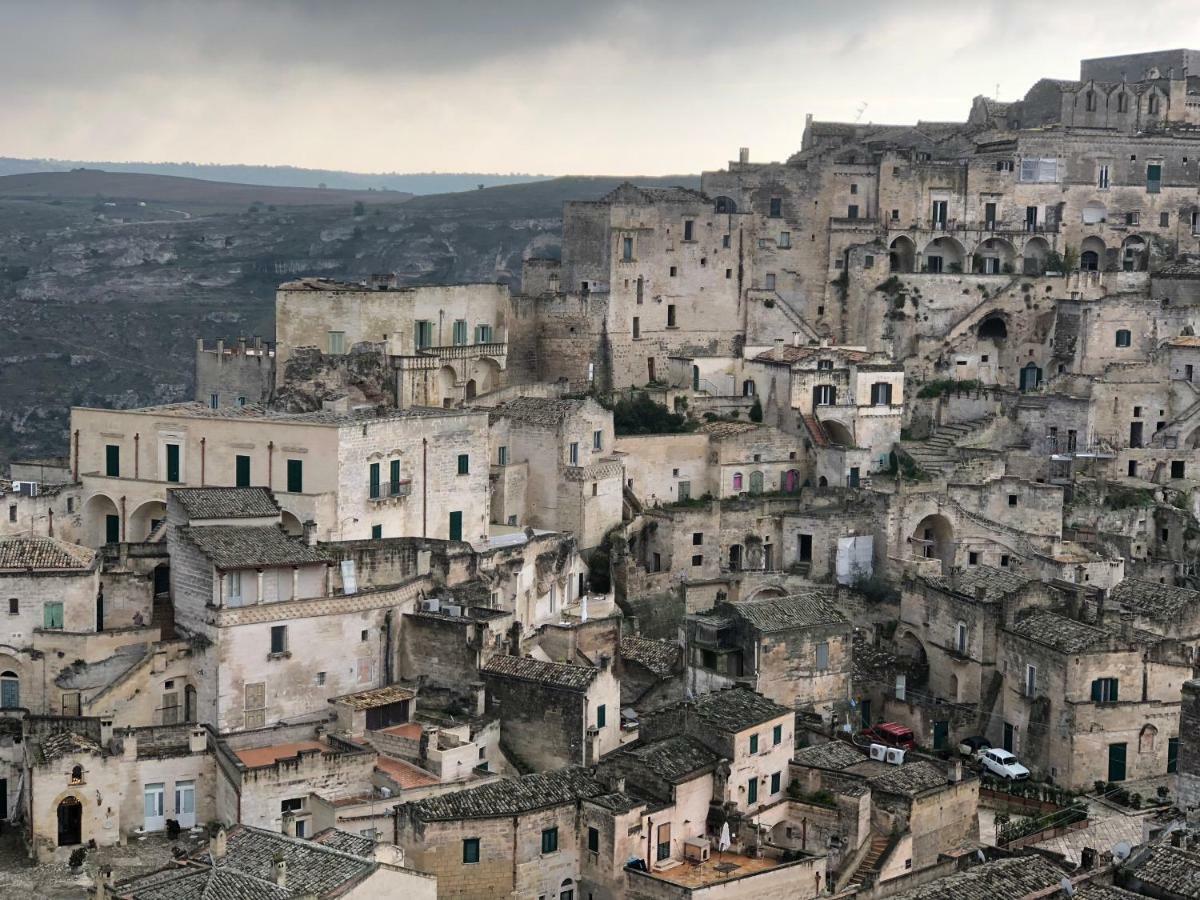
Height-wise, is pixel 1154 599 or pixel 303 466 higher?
pixel 303 466

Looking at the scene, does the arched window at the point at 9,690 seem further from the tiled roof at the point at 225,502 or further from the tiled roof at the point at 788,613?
the tiled roof at the point at 788,613

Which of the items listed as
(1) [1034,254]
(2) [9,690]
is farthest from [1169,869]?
(1) [1034,254]

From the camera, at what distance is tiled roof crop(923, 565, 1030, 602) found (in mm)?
51438

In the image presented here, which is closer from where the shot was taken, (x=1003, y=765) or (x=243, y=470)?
(x=1003, y=765)

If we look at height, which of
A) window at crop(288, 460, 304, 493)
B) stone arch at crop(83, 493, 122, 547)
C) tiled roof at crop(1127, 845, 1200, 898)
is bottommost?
tiled roof at crop(1127, 845, 1200, 898)

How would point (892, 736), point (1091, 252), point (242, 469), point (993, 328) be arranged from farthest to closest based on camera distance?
1. point (1091, 252)
2. point (993, 328)
3. point (242, 469)
4. point (892, 736)

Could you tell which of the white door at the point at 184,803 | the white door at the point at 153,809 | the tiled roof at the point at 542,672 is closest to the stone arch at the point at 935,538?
the tiled roof at the point at 542,672

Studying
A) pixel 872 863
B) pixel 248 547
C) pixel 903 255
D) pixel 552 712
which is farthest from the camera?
pixel 903 255

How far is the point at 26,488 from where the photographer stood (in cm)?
5222

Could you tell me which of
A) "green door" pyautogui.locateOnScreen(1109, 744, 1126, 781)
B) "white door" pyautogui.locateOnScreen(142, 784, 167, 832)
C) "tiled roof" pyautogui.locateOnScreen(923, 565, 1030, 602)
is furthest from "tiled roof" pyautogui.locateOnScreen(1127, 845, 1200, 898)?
"white door" pyautogui.locateOnScreen(142, 784, 167, 832)

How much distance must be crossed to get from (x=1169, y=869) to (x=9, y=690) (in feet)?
81.9

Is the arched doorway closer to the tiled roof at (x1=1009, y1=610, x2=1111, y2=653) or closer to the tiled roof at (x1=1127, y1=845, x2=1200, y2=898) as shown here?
the tiled roof at (x1=1127, y1=845, x2=1200, y2=898)

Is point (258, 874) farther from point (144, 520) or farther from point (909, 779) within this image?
point (144, 520)

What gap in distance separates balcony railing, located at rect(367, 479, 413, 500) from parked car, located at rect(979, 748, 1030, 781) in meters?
16.0
